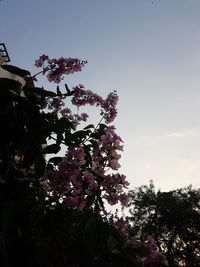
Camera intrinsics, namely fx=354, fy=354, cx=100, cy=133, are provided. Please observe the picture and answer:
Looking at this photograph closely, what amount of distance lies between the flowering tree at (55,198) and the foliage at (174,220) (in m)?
30.0

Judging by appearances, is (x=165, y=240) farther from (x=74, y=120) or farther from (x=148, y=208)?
(x=74, y=120)

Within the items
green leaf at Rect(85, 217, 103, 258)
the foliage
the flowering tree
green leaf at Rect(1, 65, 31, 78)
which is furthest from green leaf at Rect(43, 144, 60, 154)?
the foliage

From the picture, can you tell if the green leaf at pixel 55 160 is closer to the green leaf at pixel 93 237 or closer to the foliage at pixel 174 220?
the green leaf at pixel 93 237

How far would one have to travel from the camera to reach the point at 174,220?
34.2 metres

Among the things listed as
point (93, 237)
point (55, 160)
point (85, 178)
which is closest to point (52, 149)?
point (55, 160)

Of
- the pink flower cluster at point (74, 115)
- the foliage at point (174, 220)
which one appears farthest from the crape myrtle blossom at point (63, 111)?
the foliage at point (174, 220)

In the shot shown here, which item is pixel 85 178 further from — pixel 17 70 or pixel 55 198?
pixel 17 70

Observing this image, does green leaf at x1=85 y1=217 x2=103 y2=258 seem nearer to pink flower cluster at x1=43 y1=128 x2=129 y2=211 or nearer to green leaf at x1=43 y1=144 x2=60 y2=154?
pink flower cluster at x1=43 y1=128 x2=129 y2=211

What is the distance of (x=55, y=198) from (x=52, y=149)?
0.61m

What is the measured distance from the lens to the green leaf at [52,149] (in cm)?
340

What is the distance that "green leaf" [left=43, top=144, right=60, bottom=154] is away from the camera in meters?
3.40

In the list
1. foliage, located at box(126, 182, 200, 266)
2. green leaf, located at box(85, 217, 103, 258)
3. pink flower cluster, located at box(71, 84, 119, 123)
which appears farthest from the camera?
foliage, located at box(126, 182, 200, 266)

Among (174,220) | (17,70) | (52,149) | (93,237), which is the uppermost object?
(174,220)

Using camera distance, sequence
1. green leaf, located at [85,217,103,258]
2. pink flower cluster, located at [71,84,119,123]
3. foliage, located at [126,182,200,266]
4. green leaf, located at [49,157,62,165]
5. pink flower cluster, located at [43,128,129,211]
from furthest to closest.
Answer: foliage, located at [126,182,200,266], pink flower cluster, located at [71,84,119,123], green leaf, located at [49,157,62,165], pink flower cluster, located at [43,128,129,211], green leaf, located at [85,217,103,258]
